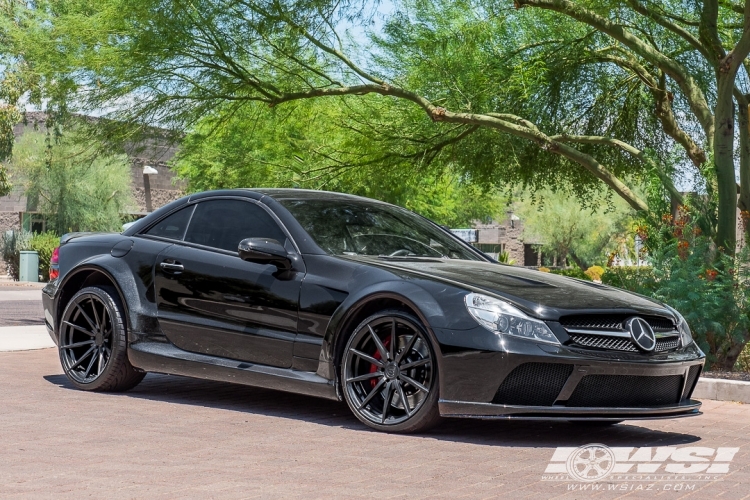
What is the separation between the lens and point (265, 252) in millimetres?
7199

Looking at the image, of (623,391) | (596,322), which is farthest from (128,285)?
(623,391)

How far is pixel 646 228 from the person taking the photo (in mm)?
11719

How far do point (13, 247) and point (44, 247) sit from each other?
12.9 ft

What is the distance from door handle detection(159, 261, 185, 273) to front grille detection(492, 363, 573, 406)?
2.63 m

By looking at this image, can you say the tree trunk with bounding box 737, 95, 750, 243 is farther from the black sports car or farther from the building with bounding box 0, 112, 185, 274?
the building with bounding box 0, 112, 185, 274

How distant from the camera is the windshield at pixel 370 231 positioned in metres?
7.53

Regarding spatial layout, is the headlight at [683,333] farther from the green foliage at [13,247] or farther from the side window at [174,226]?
the green foliage at [13,247]

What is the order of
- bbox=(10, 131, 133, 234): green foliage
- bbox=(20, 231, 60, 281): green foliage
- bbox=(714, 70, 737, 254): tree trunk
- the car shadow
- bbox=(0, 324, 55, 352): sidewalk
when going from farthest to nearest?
1. bbox=(10, 131, 133, 234): green foliage
2. bbox=(20, 231, 60, 281): green foliage
3. bbox=(0, 324, 55, 352): sidewalk
4. bbox=(714, 70, 737, 254): tree trunk
5. the car shadow

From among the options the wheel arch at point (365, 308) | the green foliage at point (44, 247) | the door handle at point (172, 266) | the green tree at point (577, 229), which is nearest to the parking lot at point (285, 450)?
the wheel arch at point (365, 308)

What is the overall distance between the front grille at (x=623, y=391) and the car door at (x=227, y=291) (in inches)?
73.7

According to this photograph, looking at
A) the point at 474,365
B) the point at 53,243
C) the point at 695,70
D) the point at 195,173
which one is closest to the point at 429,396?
the point at 474,365

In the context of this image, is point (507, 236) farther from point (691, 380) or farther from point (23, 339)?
point (691, 380)

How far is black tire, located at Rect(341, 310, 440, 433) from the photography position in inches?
257

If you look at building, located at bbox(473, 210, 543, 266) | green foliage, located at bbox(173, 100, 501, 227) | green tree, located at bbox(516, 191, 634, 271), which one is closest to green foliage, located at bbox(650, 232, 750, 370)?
green foliage, located at bbox(173, 100, 501, 227)
